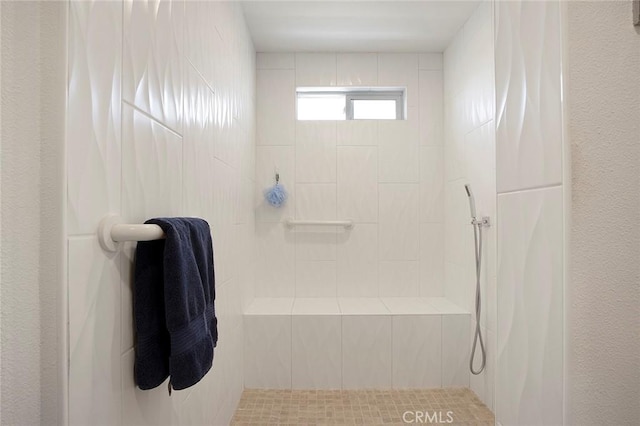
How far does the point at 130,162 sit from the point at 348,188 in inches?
87.6

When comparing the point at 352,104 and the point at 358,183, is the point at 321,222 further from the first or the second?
the point at 352,104

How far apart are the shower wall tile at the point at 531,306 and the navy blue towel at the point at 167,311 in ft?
2.27

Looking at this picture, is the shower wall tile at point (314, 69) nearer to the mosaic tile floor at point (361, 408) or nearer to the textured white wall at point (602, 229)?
the mosaic tile floor at point (361, 408)

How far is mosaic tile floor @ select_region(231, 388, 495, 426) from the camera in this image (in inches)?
82.4

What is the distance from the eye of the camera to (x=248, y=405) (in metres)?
2.26

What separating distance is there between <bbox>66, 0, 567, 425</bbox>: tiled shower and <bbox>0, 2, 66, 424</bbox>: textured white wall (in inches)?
1.4

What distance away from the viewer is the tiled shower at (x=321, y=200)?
2.06 feet

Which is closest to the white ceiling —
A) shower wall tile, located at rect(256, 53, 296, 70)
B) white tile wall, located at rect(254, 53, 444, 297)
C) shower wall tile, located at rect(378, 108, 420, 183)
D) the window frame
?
shower wall tile, located at rect(256, 53, 296, 70)

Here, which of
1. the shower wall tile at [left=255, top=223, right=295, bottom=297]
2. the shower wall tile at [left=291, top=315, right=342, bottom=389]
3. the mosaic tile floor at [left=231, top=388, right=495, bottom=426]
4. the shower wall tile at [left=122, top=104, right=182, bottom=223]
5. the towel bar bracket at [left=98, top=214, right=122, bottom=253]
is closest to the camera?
the towel bar bracket at [left=98, top=214, right=122, bottom=253]

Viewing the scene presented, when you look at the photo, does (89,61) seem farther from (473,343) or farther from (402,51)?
(402,51)

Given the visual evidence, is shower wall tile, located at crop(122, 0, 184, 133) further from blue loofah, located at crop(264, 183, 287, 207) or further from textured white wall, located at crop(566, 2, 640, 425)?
blue loofah, located at crop(264, 183, 287, 207)

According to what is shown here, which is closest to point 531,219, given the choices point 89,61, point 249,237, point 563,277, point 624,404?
point 563,277

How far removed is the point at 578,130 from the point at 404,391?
233 cm

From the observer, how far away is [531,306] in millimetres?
612
